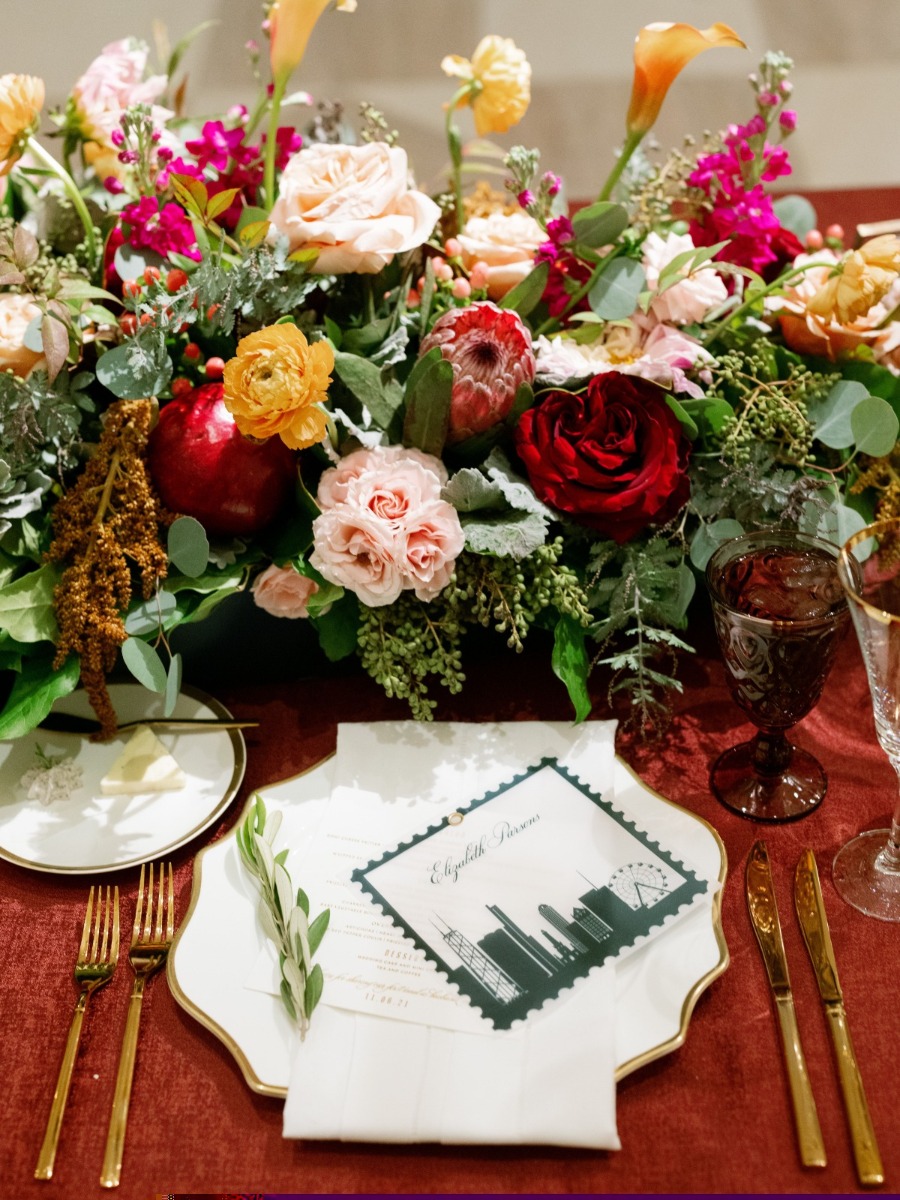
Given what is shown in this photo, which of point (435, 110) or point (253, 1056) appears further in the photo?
point (435, 110)

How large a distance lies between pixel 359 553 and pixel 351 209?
0.33 metres

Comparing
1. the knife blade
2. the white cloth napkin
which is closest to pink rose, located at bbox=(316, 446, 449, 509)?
the knife blade

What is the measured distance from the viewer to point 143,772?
0.98 metres

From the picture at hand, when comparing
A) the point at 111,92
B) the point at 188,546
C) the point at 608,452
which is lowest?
the point at 188,546

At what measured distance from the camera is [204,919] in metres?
0.86

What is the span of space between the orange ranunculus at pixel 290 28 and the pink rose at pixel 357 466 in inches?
15.7

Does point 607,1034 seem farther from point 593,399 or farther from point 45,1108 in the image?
point 593,399

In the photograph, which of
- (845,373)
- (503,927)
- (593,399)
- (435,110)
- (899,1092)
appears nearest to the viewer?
(899,1092)

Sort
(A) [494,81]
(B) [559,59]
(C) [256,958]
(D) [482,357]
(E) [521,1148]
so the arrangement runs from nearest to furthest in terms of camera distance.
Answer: (E) [521,1148], (C) [256,958], (D) [482,357], (A) [494,81], (B) [559,59]

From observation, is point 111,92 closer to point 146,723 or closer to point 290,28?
point 290,28

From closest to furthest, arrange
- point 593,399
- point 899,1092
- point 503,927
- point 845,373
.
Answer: point 899,1092, point 503,927, point 593,399, point 845,373

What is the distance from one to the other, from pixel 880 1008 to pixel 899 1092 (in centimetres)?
6

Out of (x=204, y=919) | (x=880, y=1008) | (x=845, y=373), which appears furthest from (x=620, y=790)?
(x=845, y=373)

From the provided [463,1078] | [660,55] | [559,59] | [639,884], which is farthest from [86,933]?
[559,59]
